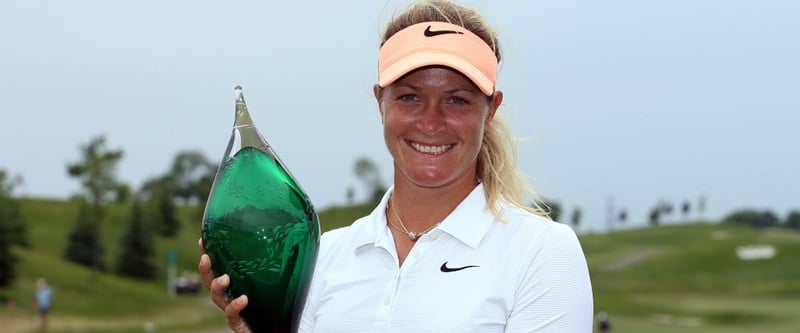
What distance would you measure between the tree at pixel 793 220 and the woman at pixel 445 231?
479ft

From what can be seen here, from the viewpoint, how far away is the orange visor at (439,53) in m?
2.82

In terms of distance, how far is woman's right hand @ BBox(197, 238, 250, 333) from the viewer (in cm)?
286

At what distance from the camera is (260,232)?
287 centimetres

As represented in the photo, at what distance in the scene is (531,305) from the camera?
264 cm

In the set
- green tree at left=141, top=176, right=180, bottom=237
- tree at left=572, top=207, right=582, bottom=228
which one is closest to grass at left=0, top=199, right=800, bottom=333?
green tree at left=141, top=176, right=180, bottom=237

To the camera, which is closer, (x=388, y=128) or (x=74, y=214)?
(x=388, y=128)

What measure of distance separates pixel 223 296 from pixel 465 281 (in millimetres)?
659

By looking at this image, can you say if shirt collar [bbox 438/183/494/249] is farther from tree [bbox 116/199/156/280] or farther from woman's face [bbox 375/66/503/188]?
tree [bbox 116/199/156/280]

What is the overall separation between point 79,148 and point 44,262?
9.13 meters

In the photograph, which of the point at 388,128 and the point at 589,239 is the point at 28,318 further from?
the point at 589,239

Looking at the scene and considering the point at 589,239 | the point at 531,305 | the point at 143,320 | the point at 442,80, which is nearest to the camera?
the point at 531,305

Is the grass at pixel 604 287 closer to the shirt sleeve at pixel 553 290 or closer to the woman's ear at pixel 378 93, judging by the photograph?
the woman's ear at pixel 378 93

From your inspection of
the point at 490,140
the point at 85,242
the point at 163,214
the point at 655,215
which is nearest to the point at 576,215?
the point at 655,215

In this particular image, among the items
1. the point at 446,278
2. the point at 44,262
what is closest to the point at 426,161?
the point at 446,278
